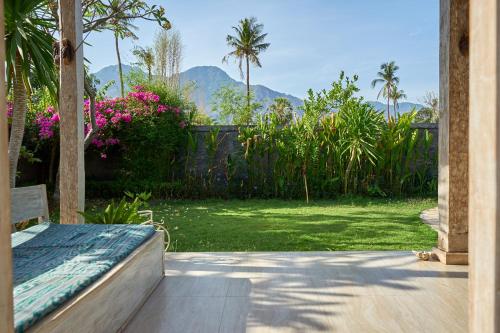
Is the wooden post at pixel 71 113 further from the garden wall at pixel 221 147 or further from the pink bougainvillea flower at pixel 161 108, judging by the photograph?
the garden wall at pixel 221 147

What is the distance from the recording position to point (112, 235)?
2.69 m

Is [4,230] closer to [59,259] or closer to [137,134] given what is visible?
[59,259]

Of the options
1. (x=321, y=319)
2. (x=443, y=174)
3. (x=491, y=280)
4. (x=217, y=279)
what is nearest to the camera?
(x=491, y=280)

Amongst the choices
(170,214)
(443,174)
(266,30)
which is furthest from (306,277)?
(266,30)

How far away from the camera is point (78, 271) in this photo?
1.94 metres

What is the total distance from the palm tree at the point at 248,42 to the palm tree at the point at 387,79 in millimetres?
17621

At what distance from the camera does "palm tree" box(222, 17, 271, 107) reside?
26.2 m

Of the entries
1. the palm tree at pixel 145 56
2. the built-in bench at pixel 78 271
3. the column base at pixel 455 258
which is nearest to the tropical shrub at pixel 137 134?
the built-in bench at pixel 78 271

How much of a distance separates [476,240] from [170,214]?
563 centimetres

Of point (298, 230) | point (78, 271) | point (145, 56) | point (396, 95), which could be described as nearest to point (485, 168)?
point (78, 271)

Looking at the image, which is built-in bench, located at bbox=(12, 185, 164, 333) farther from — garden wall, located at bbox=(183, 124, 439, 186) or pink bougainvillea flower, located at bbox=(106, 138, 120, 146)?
garden wall, located at bbox=(183, 124, 439, 186)

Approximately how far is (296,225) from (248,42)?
2223cm

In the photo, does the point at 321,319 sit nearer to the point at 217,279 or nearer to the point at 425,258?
the point at 217,279

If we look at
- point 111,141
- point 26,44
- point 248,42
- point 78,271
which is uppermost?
point 248,42
